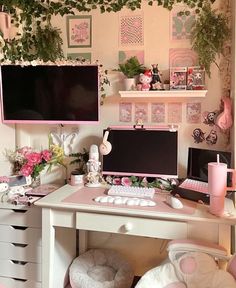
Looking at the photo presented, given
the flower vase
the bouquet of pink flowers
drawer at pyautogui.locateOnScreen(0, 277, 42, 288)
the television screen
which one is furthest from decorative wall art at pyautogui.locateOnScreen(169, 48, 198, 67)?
drawer at pyautogui.locateOnScreen(0, 277, 42, 288)

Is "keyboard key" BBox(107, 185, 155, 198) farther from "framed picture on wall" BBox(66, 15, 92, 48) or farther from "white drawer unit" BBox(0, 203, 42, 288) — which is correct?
"framed picture on wall" BBox(66, 15, 92, 48)

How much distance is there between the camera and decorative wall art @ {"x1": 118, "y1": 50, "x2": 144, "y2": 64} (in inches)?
92.3

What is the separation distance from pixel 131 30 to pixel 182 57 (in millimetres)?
407

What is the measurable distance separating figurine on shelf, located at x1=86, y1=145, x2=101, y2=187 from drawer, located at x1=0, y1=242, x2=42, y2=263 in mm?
540

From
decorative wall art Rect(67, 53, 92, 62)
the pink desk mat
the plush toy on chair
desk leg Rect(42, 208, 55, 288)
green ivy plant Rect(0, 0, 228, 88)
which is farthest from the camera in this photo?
decorative wall art Rect(67, 53, 92, 62)

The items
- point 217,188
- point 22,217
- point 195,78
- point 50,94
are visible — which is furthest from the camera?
point 50,94

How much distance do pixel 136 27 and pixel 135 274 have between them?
177 centimetres

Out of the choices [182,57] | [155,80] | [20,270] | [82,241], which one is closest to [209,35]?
[182,57]

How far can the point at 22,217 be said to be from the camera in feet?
6.89

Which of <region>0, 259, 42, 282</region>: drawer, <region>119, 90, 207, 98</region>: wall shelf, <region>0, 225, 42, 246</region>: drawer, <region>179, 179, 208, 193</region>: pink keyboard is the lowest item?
<region>0, 259, 42, 282</region>: drawer

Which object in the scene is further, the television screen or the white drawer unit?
the television screen

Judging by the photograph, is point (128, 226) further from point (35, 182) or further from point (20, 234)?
point (35, 182)

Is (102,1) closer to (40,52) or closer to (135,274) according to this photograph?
(40,52)

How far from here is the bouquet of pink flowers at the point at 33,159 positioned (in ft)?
7.80
